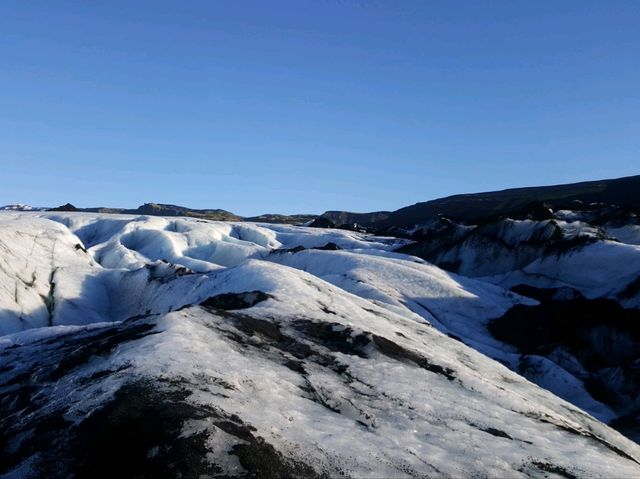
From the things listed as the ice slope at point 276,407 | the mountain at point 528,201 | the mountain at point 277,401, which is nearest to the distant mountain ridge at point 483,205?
the mountain at point 528,201

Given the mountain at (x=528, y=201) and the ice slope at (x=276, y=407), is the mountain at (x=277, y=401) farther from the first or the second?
the mountain at (x=528, y=201)

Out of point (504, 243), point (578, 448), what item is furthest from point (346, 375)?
point (504, 243)

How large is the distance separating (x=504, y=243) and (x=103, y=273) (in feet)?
118

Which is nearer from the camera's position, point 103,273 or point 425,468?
point 425,468

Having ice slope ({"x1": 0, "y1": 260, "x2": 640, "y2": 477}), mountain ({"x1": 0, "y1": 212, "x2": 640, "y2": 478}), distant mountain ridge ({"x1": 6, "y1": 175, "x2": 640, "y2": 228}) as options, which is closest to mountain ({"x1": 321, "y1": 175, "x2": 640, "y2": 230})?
distant mountain ridge ({"x1": 6, "y1": 175, "x2": 640, "y2": 228})

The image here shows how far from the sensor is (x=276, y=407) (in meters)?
14.3

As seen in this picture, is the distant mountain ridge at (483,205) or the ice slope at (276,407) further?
the distant mountain ridge at (483,205)

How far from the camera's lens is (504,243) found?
192 ft

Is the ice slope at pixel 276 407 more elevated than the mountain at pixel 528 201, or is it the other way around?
the mountain at pixel 528 201

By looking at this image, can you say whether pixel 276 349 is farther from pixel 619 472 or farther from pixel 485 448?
pixel 619 472

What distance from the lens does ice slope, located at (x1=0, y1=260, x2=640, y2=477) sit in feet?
37.2

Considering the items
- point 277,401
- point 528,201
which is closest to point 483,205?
point 528,201

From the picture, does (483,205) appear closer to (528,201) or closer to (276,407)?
(528,201)

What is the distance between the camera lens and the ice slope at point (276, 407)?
11328mm
